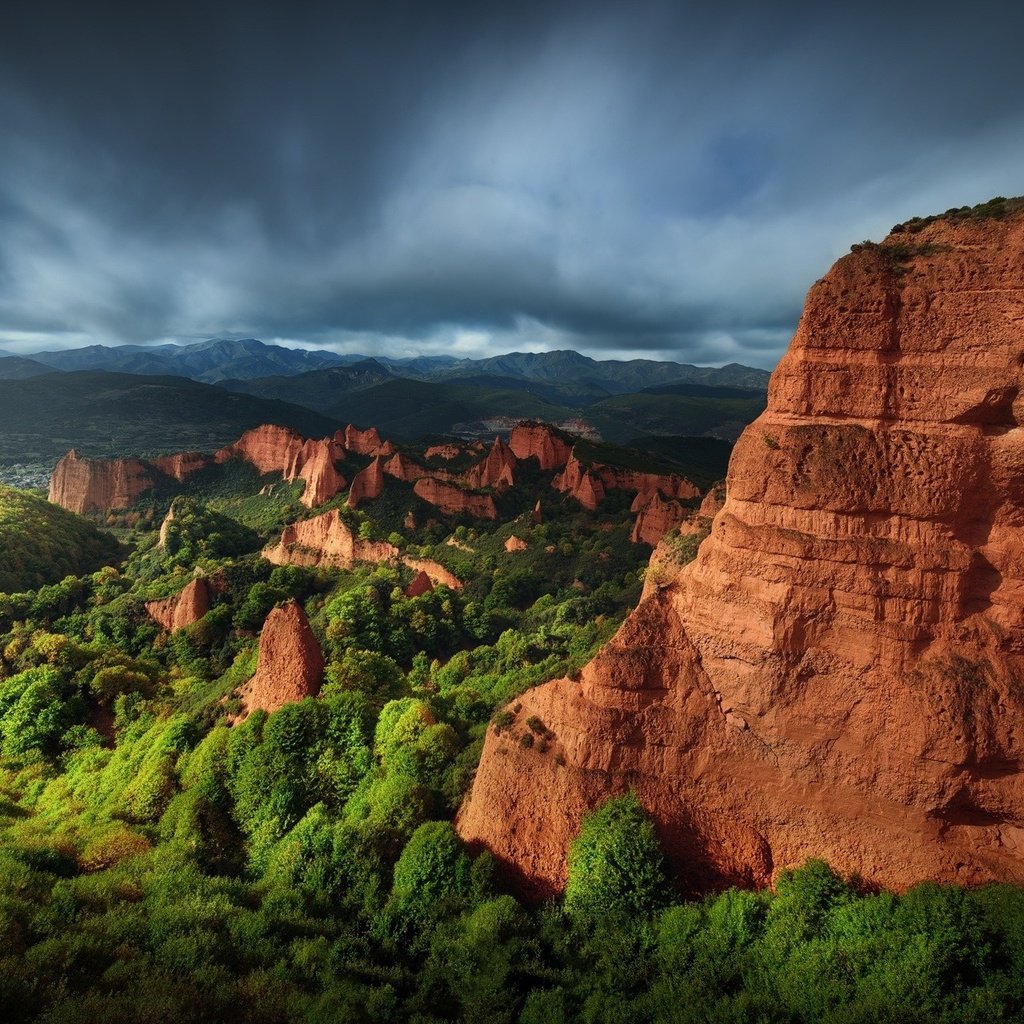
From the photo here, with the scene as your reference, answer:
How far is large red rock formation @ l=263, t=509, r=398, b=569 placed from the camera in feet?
233

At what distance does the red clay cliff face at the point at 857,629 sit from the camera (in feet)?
51.2

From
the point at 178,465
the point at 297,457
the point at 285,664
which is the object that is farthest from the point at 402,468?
the point at 285,664

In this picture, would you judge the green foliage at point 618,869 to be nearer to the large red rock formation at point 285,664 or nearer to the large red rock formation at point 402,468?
the large red rock formation at point 285,664

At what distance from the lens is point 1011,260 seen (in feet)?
49.9

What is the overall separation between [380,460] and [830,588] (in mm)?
76948

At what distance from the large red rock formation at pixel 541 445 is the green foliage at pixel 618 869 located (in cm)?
8287

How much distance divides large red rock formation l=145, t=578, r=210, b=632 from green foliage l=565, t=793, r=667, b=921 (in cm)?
4101

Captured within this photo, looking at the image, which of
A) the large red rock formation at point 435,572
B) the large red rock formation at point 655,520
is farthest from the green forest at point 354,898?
the large red rock formation at point 655,520

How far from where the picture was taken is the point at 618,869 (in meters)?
17.9

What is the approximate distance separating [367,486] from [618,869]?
7086cm

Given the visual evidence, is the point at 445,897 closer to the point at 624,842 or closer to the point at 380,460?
the point at 624,842

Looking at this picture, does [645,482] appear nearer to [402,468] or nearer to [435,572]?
[435,572]

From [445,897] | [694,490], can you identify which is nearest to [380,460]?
[694,490]

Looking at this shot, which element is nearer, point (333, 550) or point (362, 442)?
point (333, 550)
